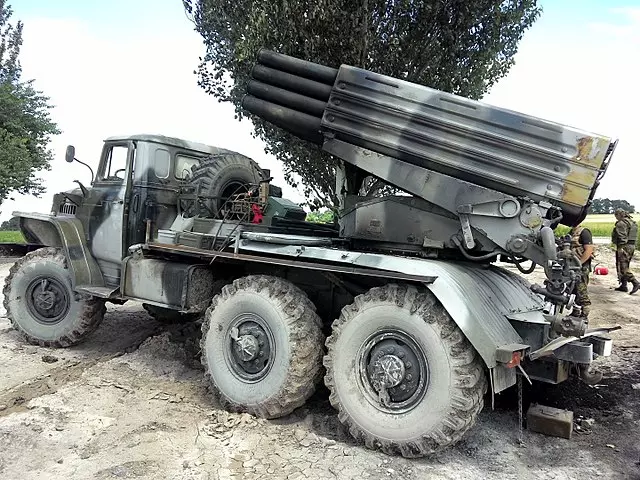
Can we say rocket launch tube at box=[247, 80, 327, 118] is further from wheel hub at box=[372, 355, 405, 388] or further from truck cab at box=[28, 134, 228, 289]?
wheel hub at box=[372, 355, 405, 388]

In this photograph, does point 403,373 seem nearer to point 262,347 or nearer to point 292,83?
point 262,347

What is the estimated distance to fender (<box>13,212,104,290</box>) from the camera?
641 centimetres

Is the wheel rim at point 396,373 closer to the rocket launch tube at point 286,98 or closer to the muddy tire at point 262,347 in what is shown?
the muddy tire at point 262,347

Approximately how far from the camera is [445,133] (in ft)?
15.1

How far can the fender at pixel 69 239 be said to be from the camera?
641 centimetres

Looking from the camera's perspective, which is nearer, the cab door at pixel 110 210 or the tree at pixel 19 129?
the cab door at pixel 110 210

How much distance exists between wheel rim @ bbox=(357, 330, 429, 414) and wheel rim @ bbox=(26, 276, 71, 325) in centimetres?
408

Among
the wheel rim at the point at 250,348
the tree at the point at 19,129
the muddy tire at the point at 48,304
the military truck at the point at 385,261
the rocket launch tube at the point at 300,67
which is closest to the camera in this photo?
the military truck at the point at 385,261

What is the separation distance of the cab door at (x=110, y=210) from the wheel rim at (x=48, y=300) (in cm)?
56

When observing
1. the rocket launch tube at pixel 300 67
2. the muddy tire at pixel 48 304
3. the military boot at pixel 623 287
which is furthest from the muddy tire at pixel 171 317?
the military boot at pixel 623 287

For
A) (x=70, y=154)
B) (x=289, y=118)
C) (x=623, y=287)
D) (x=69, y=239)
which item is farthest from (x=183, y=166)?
(x=623, y=287)

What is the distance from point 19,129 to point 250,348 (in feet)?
76.5

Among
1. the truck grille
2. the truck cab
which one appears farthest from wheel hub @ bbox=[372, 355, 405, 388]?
the truck grille

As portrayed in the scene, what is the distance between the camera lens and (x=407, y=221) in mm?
4875
